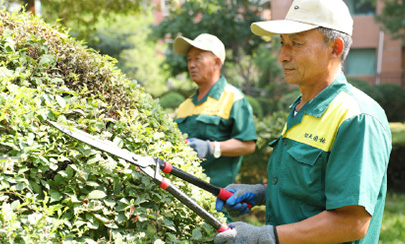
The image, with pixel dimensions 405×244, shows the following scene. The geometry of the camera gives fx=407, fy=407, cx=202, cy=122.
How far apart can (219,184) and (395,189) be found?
5.78 meters

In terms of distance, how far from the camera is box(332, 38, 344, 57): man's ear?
1.94 meters

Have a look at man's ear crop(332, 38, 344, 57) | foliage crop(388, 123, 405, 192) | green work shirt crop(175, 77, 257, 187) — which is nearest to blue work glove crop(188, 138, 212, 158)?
green work shirt crop(175, 77, 257, 187)

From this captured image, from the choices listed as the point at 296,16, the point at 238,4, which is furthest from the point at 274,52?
the point at 296,16

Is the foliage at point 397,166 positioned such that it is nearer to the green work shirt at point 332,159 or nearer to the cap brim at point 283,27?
the green work shirt at point 332,159

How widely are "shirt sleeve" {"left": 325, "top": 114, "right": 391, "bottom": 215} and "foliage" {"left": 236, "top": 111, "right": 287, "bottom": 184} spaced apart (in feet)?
13.7

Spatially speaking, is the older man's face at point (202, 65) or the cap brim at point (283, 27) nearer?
the cap brim at point (283, 27)

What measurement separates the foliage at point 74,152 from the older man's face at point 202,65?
72.9 inches

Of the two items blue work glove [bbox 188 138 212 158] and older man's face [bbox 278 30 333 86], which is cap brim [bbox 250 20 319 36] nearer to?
older man's face [bbox 278 30 333 86]

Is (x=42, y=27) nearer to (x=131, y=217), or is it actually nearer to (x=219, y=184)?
(x=131, y=217)

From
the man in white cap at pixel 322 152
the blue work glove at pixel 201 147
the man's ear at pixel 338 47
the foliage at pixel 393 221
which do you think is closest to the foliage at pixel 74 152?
the man in white cap at pixel 322 152

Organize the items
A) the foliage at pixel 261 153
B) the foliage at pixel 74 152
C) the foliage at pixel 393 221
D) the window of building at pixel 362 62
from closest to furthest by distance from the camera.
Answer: the foliage at pixel 74 152 → the foliage at pixel 393 221 → the foliage at pixel 261 153 → the window of building at pixel 362 62

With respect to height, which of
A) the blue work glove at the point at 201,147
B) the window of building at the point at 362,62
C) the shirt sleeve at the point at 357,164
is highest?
the shirt sleeve at the point at 357,164

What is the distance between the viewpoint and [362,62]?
2247 cm

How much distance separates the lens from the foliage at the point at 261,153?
597 centimetres
